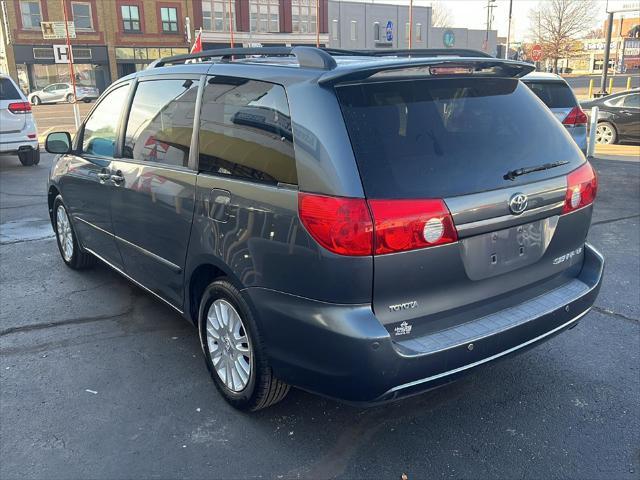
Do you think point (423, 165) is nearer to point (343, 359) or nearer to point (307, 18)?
point (343, 359)

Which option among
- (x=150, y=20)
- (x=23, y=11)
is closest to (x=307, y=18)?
(x=150, y=20)

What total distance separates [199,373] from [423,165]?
198 centimetres

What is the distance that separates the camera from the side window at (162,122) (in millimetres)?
3389

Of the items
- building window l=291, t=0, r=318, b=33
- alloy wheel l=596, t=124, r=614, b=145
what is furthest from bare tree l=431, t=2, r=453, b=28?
alloy wheel l=596, t=124, r=614, b=145

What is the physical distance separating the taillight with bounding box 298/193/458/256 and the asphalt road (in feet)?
1.63

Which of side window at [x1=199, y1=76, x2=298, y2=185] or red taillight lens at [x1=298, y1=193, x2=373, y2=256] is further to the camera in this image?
side window at [x1=199, y1=76, x2=298, y2=185]

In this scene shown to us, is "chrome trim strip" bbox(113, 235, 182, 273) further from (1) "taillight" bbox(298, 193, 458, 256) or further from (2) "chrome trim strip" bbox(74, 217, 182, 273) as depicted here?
(1) "taillight" bbox(298, 193, 458, 256)

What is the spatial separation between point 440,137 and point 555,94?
846cm

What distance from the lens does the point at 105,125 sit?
175 inches

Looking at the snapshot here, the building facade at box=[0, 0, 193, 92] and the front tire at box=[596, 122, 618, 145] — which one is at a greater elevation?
the building facade at box=[0, 0, 193, 92]

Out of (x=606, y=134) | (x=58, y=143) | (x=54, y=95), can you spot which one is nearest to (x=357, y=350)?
(x=58, y=143)

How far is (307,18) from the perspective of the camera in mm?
57031

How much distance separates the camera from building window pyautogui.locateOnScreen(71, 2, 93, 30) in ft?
156

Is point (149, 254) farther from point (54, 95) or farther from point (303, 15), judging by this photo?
point (303, 15)
